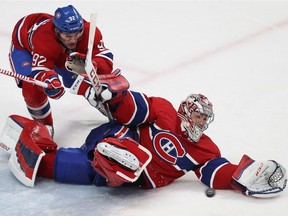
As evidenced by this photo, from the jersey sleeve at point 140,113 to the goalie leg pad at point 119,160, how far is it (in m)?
0.18

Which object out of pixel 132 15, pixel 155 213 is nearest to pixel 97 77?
pixel 155 213

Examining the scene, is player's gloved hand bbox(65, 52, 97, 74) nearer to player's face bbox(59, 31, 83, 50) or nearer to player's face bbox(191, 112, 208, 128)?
player's face bbox(59, 31, 83, 50)

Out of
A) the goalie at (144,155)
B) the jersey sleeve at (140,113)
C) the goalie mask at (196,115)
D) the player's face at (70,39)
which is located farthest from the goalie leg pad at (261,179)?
the player's face at (70,39)

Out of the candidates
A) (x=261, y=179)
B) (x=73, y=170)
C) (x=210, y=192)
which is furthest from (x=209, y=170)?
(x=73, y=170)

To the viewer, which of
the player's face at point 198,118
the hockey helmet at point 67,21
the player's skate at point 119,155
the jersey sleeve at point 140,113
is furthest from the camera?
the hockey helmet at point 67,21

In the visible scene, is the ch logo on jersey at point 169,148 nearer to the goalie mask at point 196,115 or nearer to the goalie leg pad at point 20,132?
the goalie mask at point 196,115

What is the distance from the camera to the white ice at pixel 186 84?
3.48 m

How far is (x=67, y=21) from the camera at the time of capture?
373cm

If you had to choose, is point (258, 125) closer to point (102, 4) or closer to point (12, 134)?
point (12, 134)

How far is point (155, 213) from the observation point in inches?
134

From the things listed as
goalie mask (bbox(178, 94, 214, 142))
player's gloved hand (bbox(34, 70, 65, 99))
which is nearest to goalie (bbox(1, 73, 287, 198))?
goalie mask (bbox(178, 94, 214, 142))

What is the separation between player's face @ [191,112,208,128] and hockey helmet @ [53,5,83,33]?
2.15 ft

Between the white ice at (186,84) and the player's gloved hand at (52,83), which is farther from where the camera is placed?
the player's gloved hand at (52,83)

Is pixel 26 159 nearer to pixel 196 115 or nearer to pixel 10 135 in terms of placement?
pixel 10 135
